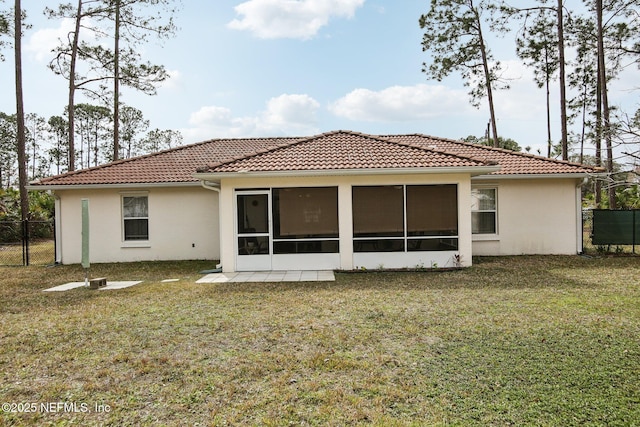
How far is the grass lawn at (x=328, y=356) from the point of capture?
11.8 ft

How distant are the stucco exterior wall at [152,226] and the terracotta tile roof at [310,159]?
0.62m

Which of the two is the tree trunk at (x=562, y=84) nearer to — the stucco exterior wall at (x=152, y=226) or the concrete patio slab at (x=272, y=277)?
the concrete patio slab at (x=272, y=277)

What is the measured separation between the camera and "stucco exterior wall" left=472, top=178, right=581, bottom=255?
13750 mm

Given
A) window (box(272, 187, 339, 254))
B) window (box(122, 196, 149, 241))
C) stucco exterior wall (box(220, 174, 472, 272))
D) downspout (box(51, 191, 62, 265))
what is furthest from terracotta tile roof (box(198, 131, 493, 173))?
downspout (box(51, 191, 62, 265))

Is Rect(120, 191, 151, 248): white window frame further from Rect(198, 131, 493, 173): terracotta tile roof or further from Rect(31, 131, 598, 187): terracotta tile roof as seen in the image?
Rect(198, 131, 493, 173): terracotta tile roof

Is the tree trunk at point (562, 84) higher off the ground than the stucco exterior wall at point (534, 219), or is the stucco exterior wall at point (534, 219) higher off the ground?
the tree trunk at point (562, 84)

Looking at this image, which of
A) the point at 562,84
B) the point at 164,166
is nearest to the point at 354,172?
the point at 164,166

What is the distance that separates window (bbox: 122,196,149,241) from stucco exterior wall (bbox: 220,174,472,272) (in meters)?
4.48

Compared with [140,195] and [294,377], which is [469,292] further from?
[140,195]

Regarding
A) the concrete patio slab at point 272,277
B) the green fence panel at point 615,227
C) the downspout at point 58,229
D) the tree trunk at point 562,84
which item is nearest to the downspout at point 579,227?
the green fence panel at point 615,227

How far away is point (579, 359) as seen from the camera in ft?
15.1

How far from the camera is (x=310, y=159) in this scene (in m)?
11.4

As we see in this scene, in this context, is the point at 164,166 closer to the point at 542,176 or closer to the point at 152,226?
the point at 152,226

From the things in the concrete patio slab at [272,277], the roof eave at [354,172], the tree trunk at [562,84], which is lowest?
the concrete patio slab at [272,277]
